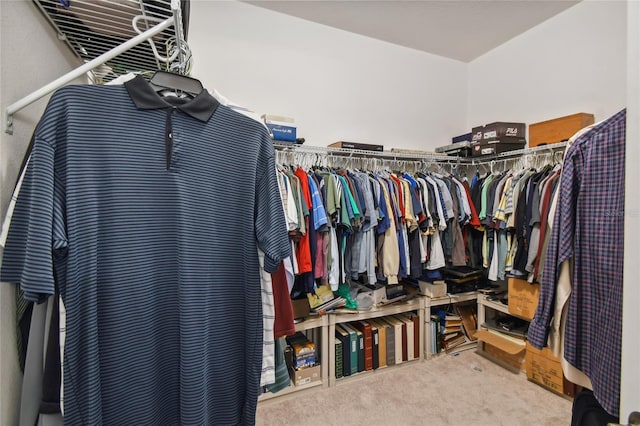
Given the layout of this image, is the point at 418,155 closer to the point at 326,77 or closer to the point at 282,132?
the point at 326,77

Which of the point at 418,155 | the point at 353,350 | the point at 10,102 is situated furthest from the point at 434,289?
the point at 10,102

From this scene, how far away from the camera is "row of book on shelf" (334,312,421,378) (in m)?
2.36

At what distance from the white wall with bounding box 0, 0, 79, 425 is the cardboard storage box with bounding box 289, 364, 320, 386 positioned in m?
1.70

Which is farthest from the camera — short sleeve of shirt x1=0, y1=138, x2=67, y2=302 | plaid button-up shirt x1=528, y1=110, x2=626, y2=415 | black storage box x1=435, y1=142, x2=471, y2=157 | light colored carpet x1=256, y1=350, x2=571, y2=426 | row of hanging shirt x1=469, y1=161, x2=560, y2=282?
black storage box x1=435, y1=142, x2=471, y2=157

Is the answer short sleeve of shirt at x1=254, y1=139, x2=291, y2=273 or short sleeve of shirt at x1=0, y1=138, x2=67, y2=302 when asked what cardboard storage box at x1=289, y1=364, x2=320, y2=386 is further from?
short sleeve of shirt at x1=0, y1=138, x2=67, y2=302

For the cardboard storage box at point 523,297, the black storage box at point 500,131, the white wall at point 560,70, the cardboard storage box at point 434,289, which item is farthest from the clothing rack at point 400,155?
the cardboard storage box at point 434,289

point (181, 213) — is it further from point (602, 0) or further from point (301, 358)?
point (602, 0)

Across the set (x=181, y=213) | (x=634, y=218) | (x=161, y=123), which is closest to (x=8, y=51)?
(x=161, y=123)

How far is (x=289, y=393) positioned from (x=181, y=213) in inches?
74.4

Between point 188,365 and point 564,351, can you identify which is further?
point 564,351

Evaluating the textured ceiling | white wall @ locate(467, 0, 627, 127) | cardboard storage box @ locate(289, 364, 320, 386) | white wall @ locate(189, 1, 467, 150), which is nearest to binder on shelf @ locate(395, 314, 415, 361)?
cardboard storage box @ locate(289, 364, 320, 386)

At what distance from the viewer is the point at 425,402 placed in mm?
2068

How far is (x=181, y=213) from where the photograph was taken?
2.70 feet

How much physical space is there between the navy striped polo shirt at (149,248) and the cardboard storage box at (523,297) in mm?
2246
